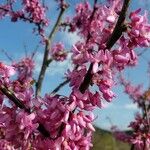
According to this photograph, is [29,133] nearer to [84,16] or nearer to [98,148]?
[84,16]

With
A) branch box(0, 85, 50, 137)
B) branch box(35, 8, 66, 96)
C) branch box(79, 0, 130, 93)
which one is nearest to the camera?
branch box(79, 0, 130, 93)

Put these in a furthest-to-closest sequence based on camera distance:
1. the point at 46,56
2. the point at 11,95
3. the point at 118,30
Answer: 1. the point at 46,56
2. the point at 11,95
3. the point at 118,30

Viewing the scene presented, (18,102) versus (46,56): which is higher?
(18,102)

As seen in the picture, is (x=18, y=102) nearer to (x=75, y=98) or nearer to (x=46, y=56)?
(x=75, y=98)

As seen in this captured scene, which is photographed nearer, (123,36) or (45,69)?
(123,36)

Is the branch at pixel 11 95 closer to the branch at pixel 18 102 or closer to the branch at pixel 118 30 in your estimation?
the branch at pixel 18 102

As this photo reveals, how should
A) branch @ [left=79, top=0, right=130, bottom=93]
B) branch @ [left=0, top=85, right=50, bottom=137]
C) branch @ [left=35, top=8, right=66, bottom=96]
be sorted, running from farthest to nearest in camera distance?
branch @ [left=35, top=8, right=66, bottom=96] < branch @ [left=0, top=85, right=50, bottom=137] < branch @ [left=79, top=0, right=130, bottom=93]

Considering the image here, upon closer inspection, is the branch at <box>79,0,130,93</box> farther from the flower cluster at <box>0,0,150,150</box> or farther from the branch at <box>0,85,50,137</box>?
the branch at <box>0,85,50,137</box>

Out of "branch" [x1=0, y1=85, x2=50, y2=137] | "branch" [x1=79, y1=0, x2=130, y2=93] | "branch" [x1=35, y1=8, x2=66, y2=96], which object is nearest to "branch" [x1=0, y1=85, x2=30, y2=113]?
"branch" [x1=0, y1=85, x2=50, y2=137]

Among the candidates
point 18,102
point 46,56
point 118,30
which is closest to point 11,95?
point 18,102

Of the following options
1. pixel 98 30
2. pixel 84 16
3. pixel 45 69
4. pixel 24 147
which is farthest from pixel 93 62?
pixel 84 16

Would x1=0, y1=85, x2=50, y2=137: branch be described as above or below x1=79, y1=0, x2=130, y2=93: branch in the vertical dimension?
below
